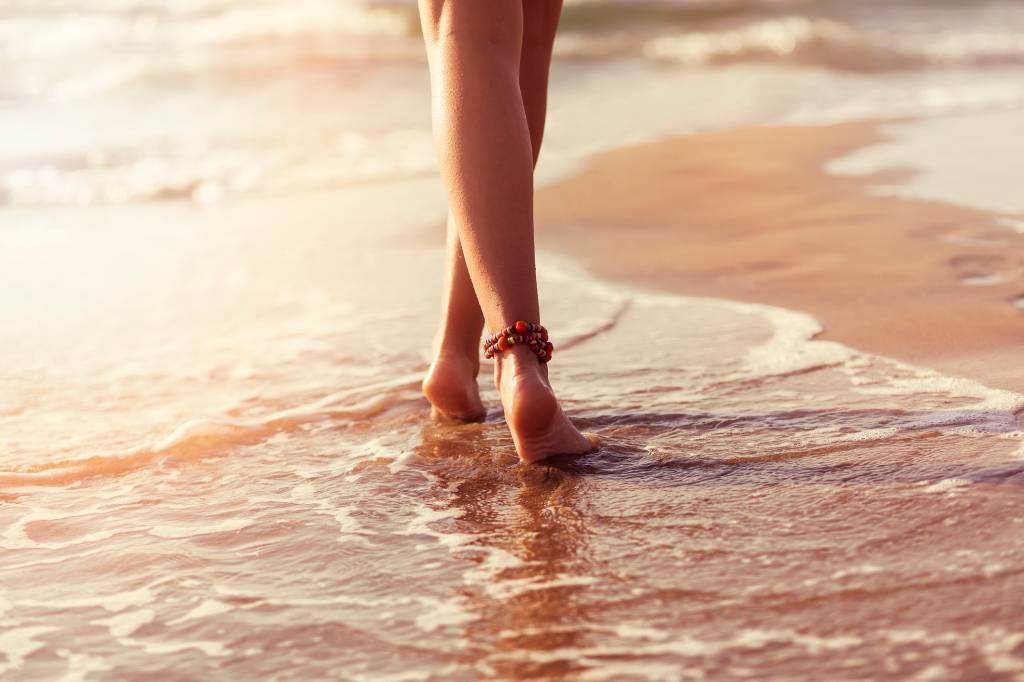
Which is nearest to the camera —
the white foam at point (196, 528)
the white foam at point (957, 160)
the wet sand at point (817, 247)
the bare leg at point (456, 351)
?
the white foam at point (196, 528)

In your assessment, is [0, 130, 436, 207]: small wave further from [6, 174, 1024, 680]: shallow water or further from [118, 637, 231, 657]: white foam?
[118, 637, 231, 657]: white foam

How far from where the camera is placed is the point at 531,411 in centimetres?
175

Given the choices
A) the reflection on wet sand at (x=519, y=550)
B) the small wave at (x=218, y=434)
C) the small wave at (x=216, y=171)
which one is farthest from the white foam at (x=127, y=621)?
the small wave at (x=216, y=171)

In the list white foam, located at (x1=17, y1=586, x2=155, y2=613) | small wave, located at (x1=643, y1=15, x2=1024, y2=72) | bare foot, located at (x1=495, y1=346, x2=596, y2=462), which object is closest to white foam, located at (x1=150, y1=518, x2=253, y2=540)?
white foam, located at (x1=17, y1=586, x2=155, y2=613)

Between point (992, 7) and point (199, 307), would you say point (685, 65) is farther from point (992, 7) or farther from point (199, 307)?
point (199, 307)

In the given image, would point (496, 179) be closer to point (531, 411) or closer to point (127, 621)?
point (531, 411)

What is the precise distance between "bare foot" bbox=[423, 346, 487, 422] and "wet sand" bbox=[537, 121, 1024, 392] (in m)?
0.76

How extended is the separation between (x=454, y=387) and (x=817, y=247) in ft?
4.87

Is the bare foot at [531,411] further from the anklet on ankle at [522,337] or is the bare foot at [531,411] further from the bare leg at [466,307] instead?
the bare leg at [466,307]

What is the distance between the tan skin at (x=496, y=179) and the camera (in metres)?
1.77

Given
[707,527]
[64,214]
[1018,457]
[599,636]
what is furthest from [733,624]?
[64,214]

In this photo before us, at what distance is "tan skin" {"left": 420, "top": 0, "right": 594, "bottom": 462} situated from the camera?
1772mm

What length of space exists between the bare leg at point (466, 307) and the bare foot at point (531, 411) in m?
0.25

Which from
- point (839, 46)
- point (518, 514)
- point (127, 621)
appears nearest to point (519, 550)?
point (518, 514)
